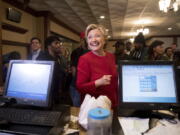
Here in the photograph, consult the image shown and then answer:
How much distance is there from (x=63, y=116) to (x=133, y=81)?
0.46 metres

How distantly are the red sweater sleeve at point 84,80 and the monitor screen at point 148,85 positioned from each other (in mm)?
190

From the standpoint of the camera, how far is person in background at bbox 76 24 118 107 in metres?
1.23

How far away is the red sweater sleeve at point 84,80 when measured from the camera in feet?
3.89

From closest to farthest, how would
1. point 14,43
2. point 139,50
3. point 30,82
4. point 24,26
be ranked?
point 30,82
point 139,50
point 14,43
point 24,26

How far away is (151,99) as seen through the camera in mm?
1139

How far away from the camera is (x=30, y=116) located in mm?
969

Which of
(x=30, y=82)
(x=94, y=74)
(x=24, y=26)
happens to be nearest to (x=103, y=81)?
(x=94, y=74)

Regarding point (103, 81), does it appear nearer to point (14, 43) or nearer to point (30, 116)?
point (30, 116)

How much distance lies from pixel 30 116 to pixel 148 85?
69 centimetres

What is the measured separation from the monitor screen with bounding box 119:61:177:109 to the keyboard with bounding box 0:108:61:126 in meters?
0.43

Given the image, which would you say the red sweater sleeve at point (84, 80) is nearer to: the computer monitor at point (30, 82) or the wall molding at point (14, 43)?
the computer monitor at point (30, 82)

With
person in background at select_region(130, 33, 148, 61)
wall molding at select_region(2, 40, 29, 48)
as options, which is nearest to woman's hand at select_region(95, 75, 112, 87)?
person in background at select_region(130, 33, 148, 61)

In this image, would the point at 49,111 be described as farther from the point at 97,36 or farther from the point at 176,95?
the point at 176,95

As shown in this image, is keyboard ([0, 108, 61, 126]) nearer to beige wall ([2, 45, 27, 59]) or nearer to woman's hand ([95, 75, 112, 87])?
woman's hand ([95, 75, 112, 87])
